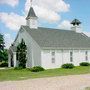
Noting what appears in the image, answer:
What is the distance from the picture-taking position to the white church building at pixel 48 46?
3742 cm

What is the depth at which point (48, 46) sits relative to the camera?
37500mm

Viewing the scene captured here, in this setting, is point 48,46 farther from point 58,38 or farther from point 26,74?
point 26,74

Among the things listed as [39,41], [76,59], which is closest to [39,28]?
[39,41]

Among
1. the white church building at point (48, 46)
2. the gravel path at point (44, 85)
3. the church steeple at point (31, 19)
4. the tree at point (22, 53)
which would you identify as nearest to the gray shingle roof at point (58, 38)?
the white church building at point (48, 46)

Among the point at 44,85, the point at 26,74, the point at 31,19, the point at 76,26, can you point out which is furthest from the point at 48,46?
the point at 44,85

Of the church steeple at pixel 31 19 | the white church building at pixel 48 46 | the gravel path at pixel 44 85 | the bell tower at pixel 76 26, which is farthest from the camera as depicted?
the bell tower at pixel 76 26

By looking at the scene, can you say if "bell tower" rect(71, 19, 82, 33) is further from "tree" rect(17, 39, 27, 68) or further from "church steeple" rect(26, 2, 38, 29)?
"tree" rect(17, 39, 27, 68)

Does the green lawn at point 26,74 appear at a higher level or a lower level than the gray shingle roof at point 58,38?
lower

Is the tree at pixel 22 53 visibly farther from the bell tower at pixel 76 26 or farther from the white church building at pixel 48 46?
the bell tower at pixel 76 26

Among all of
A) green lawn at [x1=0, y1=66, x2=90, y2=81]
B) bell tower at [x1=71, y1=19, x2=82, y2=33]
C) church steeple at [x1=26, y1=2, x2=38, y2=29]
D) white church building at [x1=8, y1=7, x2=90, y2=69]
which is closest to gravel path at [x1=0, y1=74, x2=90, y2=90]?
green lawn at [x1=0, y1=66, x2=90, y2=81]

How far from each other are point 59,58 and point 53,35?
482 cm

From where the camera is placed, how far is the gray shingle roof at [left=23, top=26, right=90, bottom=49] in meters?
38.6

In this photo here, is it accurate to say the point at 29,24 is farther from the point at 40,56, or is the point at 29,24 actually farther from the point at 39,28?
the point at 40,56

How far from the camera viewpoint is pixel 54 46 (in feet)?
126
